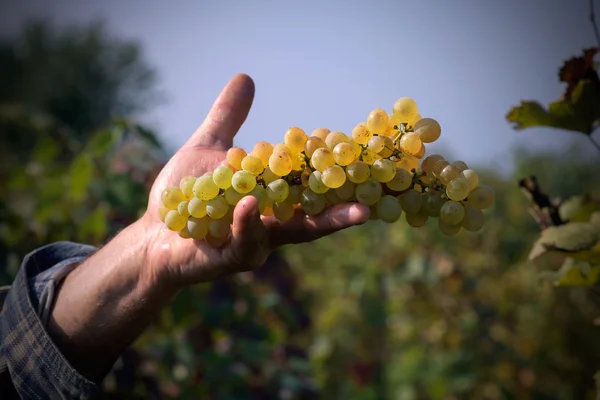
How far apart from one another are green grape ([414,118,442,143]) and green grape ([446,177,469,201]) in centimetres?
10

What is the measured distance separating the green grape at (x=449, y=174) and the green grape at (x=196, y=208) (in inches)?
19.0

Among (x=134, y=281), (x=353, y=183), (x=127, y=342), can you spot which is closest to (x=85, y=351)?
(x=127, y=342)

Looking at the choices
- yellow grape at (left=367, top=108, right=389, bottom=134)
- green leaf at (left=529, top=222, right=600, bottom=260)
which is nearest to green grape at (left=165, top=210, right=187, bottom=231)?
yellow grape at (left=367, top=108, right=389, bottom=134)

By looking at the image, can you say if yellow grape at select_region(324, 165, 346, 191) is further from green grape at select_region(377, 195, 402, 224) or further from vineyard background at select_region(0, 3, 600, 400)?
vineyard background at select_region(0, 3, 600, 400)

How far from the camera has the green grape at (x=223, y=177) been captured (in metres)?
1.08

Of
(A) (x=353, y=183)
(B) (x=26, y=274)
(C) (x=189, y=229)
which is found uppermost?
(A) (x=353, y=183)

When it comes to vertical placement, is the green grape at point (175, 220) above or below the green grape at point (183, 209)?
below

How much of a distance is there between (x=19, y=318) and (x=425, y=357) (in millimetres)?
2620

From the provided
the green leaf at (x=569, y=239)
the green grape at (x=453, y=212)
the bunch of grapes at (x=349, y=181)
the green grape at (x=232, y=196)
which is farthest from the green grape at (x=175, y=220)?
the green leaf at (x=569, y=239)

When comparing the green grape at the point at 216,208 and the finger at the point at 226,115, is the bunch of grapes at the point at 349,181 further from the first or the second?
the finger at the point at 226,115

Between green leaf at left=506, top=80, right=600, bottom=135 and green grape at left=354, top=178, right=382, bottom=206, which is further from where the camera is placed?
green leaf at left=506, top=80, right=600, bottom=135

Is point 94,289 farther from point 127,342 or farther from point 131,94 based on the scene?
point 131,94

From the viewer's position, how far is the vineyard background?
7.83 feet

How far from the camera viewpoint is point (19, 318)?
135 cm
